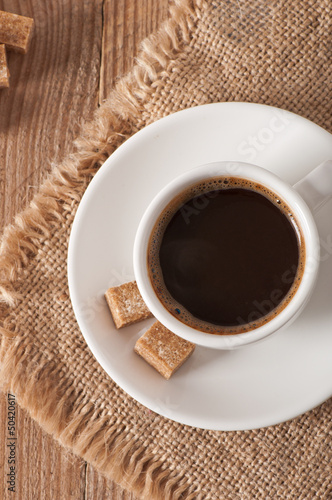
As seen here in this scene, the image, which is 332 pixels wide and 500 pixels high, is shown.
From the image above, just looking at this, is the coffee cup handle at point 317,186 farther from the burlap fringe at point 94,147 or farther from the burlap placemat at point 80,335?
the burlap fringe at point 94,147

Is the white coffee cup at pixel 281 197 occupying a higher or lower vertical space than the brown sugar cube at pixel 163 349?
higher

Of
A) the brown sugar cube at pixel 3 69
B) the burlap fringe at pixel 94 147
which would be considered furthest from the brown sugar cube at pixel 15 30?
the burlap fringe at pixel 94 147

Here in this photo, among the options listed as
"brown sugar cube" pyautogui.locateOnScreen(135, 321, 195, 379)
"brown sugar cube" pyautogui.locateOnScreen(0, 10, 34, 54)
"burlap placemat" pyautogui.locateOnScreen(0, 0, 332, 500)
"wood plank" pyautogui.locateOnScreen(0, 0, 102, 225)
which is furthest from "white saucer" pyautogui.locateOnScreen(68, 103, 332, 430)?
"brown sugar cube" pyautogui.locateOnScreen(0, 10, 34, 54)

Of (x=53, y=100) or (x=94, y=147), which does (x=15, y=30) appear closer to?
(x=53, y=100)

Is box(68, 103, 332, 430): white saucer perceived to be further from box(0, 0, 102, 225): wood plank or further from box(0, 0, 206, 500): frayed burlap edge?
box(0, 0, 102, 225): wood plank

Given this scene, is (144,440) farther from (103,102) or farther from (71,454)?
(103,102)

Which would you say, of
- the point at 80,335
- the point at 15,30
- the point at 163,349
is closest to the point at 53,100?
the point at 15,30
